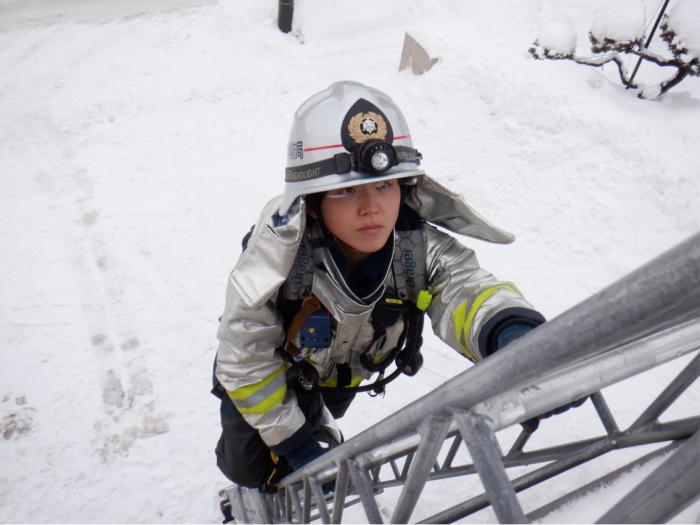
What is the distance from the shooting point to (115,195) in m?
5.68

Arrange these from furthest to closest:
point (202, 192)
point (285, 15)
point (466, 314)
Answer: point (285, 15) < point (202, 192) < point (466, 314)

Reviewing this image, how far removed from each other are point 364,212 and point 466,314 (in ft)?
1.90

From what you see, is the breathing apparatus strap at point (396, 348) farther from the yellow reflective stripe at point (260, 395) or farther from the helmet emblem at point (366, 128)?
the helmet emblem at point (366, 128)

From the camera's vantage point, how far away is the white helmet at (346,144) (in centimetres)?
171

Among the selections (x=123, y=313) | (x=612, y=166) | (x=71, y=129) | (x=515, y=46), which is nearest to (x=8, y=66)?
(x=71, y=129)

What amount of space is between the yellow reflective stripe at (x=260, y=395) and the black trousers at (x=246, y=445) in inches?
12.0

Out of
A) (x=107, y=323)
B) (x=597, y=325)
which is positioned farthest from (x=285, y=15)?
(x=597, y=325)

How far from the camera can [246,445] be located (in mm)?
2295

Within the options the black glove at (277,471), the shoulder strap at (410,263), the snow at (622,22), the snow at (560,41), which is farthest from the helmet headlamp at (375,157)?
the snow at (560,41)

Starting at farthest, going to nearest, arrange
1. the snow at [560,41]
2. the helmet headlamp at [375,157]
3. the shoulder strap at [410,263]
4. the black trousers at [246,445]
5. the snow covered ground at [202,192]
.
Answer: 1. the snow at [560,41]
2. the snow covered ground at [202,192]
3. the black trousers at [246,445]
4. the shoulder strap at [410,263]
5. the helmet headlamp at [375,157]

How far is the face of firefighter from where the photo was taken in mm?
1780

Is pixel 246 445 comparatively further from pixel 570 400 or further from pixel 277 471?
pixel 570 400

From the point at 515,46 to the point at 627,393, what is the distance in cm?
515

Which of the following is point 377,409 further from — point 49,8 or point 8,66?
point 49,8
